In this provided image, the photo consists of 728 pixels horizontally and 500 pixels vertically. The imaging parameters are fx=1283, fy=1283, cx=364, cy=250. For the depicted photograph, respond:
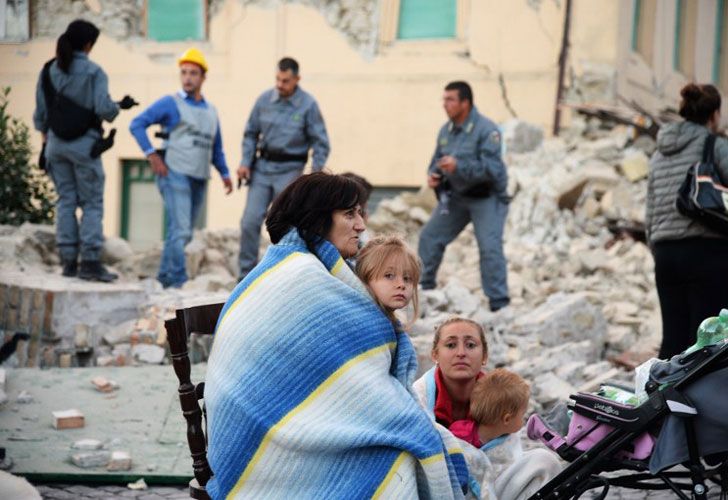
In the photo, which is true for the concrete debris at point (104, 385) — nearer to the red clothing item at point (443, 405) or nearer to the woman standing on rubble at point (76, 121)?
the woman standing on rubble at point (76, 121)

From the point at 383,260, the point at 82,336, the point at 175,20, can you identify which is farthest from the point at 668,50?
the point at 383,260

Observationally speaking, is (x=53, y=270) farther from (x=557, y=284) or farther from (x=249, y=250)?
(x=557, y=284)

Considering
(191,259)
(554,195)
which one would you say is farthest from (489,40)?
(191,259)

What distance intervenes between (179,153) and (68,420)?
3.91m

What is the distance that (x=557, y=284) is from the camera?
40.8 ft

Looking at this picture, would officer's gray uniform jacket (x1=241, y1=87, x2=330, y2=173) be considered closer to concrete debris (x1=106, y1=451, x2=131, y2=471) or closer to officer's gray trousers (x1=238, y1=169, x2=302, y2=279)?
officer's gray trousers (x1=238, y1=169, x2=302, y2=279)

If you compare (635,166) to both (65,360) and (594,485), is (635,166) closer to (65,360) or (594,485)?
(65,360)

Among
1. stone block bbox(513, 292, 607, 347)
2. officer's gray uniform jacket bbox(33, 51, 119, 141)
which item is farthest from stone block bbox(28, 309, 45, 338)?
stone block bbox(513, 292, 607, 347)

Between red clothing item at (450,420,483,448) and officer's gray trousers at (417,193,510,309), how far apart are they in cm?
554

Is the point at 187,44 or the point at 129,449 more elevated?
the point at 187,44

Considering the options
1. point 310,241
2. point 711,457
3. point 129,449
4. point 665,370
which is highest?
point 310,241

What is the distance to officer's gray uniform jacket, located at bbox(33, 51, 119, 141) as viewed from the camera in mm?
9461

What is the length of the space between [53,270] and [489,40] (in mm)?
7884

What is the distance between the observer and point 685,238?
677 centimetres
